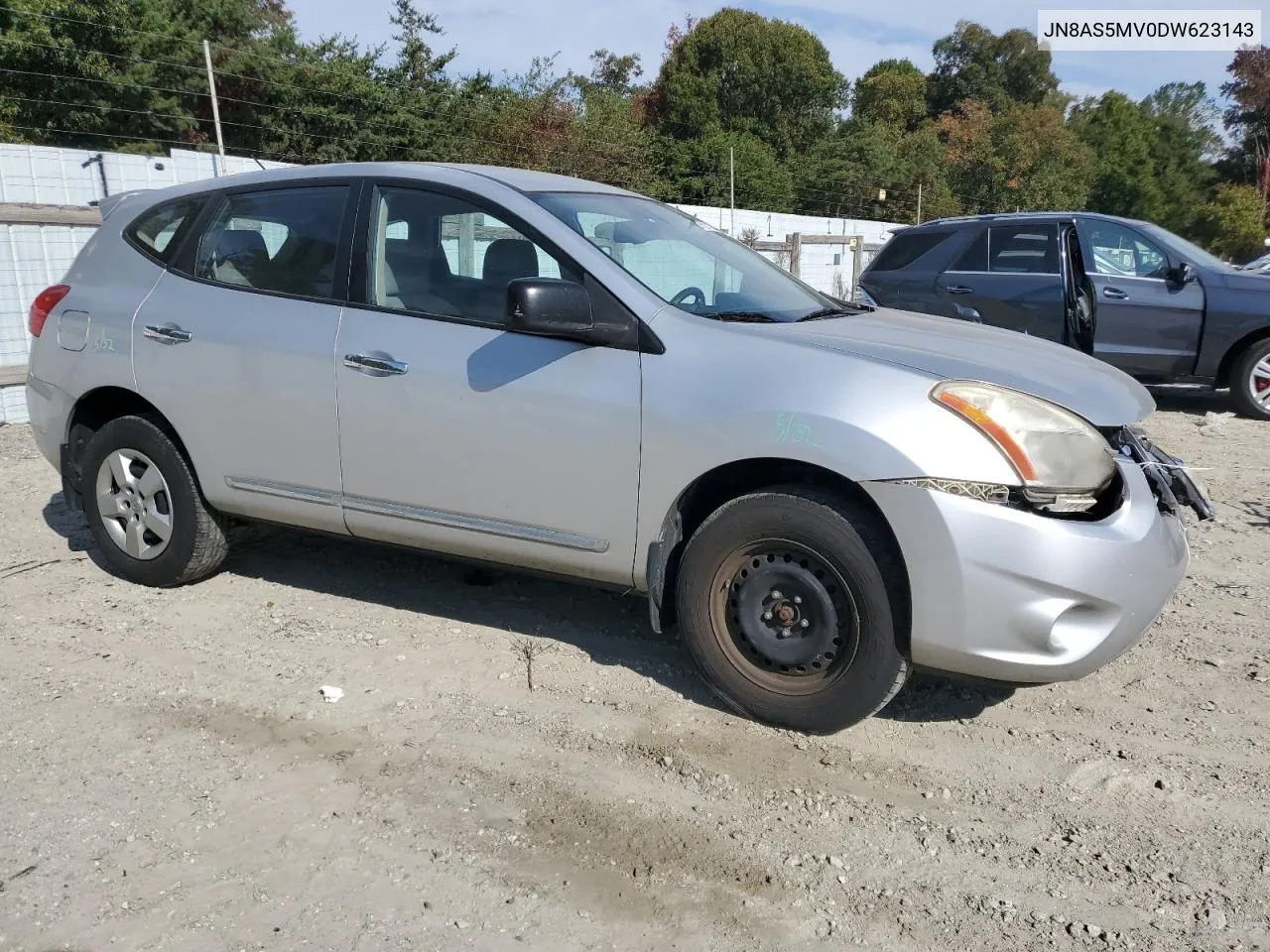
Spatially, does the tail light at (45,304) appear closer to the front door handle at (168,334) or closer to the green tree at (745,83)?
the front door handle at (168,334)

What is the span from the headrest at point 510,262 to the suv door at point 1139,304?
6835mm

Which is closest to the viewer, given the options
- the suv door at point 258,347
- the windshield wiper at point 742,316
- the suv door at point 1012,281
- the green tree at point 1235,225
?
the windshield wiper at point 742,316

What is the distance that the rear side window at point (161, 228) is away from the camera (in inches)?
185

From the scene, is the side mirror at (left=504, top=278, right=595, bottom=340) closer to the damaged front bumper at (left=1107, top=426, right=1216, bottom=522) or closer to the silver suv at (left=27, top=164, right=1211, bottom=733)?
the silver suv at (left=27, top=164, right=1211, bottom=733)

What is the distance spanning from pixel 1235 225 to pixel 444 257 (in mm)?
50470

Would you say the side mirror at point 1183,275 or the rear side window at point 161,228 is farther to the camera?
the side mirror at point 1183,275

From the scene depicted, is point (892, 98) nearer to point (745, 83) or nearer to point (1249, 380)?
point (745, 83)

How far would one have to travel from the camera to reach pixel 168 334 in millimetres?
4527

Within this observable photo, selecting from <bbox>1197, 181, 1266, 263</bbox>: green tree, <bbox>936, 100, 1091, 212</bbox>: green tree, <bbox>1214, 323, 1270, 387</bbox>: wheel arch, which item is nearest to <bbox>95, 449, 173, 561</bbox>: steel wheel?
<bbox>1214, 323, 1270, 387</bbox>: wheel arch

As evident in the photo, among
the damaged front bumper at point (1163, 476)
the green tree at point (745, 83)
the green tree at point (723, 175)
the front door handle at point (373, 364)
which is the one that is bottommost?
the damaged front bumper at point (1163, 476)

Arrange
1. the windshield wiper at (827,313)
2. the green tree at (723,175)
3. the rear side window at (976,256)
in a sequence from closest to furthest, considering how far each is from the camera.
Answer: the windshield wiper at (827,313)
the rear side window at (976,256)
the green tree at (723,175)

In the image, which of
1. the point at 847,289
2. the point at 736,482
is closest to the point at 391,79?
the point at 847,289

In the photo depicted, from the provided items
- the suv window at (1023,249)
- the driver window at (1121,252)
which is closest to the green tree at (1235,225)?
the driver window at (1121,252)

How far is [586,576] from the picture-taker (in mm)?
3869
